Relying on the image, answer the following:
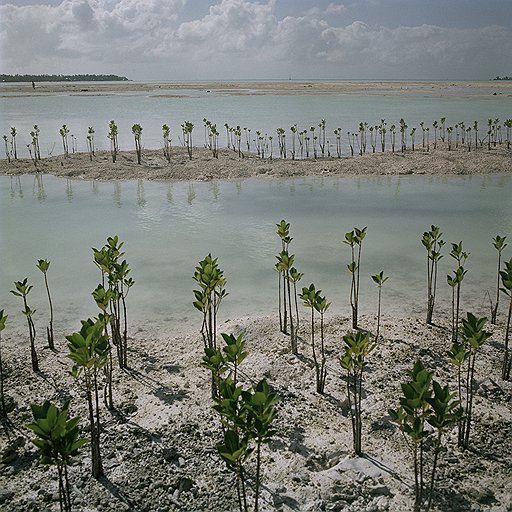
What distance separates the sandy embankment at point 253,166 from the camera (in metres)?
18.7

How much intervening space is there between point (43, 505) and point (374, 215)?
35.2 ft

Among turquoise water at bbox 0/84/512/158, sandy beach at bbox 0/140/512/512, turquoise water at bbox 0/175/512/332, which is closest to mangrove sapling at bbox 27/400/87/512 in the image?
sandy beach at bbox 0/140/512/512

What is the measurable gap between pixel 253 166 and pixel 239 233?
850 cm

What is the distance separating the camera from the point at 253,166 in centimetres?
1966

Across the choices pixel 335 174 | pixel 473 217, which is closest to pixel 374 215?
pixel 473 217

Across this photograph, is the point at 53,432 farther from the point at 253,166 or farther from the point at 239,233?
the point at 253,166

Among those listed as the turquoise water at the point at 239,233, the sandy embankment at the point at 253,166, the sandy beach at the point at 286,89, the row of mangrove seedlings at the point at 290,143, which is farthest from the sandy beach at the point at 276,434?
the sandy beach at the point at 286,89

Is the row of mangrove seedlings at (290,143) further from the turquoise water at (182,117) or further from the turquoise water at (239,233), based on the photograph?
the turquoise water at (239,233)

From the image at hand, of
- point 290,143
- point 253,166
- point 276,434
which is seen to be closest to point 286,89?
point 290,143

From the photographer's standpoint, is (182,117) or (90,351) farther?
(182,117)

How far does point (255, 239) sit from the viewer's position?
11164mm

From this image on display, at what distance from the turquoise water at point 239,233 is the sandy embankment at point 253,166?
94cm

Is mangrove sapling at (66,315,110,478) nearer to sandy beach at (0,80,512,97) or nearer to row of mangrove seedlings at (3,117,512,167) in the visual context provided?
row of mangrove seedlings at (3,117,512,167)

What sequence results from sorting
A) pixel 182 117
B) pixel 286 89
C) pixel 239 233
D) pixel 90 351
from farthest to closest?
1. pixel 286 89
2. pixel 182 117
3. pixel 239 233
4. pixel 90 351
